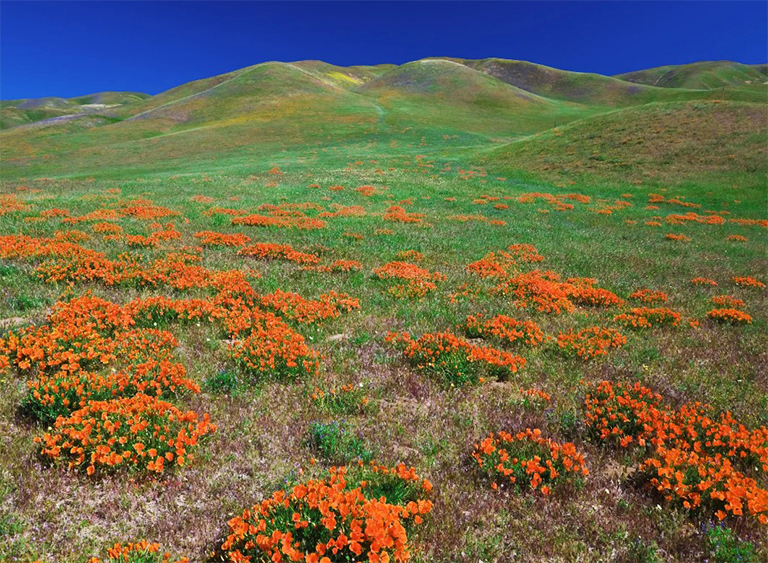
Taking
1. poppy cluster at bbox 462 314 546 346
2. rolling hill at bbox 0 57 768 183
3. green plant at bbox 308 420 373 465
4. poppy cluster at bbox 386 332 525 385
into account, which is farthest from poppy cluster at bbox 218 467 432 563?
rolling hill at bbox 0 57 768 183

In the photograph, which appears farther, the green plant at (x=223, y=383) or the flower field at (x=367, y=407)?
the green plant at (x=223, y=383)

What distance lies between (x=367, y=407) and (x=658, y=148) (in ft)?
164

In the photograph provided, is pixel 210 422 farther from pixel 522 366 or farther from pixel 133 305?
pixel 522 366

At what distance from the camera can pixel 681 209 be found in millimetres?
29281

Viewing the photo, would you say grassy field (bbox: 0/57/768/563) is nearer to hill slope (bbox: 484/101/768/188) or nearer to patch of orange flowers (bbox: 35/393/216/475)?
patch of orange flowers (bbox: 35/393/216/475)

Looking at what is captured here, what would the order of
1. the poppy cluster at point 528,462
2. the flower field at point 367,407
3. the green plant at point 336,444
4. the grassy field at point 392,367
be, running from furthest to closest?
the green plant at point 336,444 < the poppy cluster at point 528,462 < the grassy field at point 392,367 < the flower field at point 367,407

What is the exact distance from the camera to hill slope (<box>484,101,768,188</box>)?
1506 inches

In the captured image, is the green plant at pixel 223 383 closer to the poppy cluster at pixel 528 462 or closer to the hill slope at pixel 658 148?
the poppy cluster at pixel 528 462

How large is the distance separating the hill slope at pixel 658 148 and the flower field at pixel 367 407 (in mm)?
30663

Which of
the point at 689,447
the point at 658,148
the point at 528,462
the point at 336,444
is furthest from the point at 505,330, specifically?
the point at 658,148

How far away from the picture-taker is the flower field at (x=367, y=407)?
12.6 feet

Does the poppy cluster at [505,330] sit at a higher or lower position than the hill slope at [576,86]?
lower

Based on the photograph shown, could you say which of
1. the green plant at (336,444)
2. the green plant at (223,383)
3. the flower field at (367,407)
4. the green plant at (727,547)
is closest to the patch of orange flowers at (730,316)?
the flower field at (367,407)

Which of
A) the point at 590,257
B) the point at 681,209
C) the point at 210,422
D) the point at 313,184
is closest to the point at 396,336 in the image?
the point at 210,422
